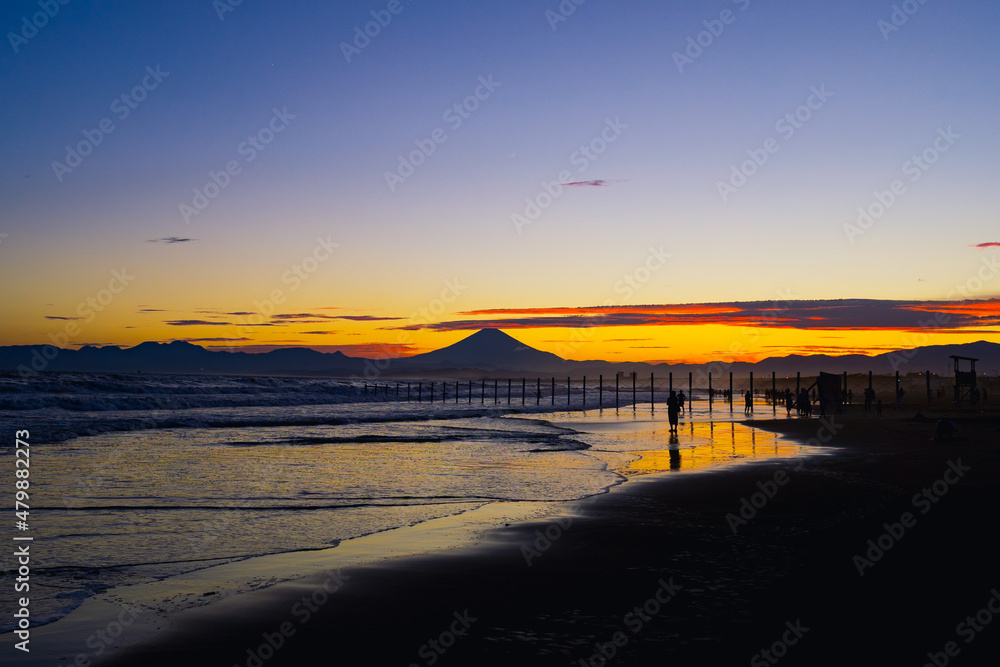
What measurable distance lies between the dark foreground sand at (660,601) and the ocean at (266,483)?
4.97ft

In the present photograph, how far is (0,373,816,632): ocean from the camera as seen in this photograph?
9680mm

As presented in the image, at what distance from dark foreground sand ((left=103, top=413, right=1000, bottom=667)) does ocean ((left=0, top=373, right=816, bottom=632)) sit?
59.6 inches

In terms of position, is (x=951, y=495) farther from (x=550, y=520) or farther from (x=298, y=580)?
(x=298, y=580)

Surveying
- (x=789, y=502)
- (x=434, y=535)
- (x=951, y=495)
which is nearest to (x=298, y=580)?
(x=434, y=535)

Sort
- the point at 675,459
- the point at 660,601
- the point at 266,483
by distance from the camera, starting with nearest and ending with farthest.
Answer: the point at 660,601
the point at 266,483
the point at 675,459

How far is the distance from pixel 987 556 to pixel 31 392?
66.5 m

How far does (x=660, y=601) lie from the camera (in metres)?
7.50

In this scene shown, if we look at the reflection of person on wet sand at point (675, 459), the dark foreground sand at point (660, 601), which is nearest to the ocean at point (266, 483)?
the reflection of person on wet sand at point (675, 459)

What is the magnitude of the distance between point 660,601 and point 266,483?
11.7 m

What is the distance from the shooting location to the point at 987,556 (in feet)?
28.8

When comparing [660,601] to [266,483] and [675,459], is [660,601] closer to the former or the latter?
[266,483]

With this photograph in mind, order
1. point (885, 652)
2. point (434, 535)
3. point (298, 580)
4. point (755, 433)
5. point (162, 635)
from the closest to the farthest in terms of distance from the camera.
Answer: point (885, 652) → point (162, 635) → point (298, 580) → point (434, 535) → point (755, 433)

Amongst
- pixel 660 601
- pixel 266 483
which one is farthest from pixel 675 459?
pixel 660 601

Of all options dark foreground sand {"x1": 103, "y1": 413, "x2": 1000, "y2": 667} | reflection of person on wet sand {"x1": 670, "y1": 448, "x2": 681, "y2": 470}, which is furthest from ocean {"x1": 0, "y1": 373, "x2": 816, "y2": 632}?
dark foreground sand {"x1": 103, "y1": 413, "x2": 1000, "y2": 667}
